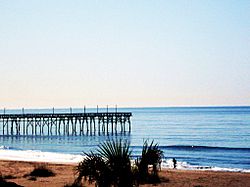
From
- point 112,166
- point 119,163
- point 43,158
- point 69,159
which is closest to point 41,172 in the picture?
point 112,166

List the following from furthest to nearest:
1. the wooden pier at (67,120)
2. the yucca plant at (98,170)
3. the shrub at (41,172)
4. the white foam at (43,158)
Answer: the wooden pier at (67,120), the white foam at (43,158), the shrub at (41,172), the yucca plant at (98,170)

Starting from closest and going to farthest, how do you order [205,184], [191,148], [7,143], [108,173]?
1. [108,173]
2. [205,184]
3. [191,148]
4. [7,143]

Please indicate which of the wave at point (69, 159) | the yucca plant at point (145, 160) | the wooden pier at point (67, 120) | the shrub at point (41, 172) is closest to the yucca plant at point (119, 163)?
the yucca plant at point (145, 160)

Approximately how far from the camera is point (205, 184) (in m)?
21.7

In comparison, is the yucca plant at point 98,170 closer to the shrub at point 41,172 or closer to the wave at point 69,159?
the shrub at point 41,172

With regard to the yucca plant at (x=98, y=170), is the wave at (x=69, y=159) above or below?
below

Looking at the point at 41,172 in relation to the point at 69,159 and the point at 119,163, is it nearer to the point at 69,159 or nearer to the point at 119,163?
the point at 119,163

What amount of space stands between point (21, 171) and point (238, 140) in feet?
153

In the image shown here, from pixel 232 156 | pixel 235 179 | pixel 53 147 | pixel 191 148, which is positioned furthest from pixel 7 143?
pixel 235 179

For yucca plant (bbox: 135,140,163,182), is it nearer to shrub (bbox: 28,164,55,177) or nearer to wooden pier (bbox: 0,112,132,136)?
shrub (bbox: 28,164,55,177)

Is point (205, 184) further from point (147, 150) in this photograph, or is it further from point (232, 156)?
point (232, 156)

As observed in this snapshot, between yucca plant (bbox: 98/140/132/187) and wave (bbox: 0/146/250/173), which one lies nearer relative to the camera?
yucca plant (bbox: 98/140/132/187)

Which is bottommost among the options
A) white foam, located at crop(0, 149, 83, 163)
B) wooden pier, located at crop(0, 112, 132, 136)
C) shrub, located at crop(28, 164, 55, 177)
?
white foam, located at crop(0, 149, 83, 163)

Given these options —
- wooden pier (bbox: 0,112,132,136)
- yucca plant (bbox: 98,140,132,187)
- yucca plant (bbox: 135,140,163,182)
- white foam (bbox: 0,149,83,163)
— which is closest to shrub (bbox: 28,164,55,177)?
white foam (bbox: 0,149,83,163)
